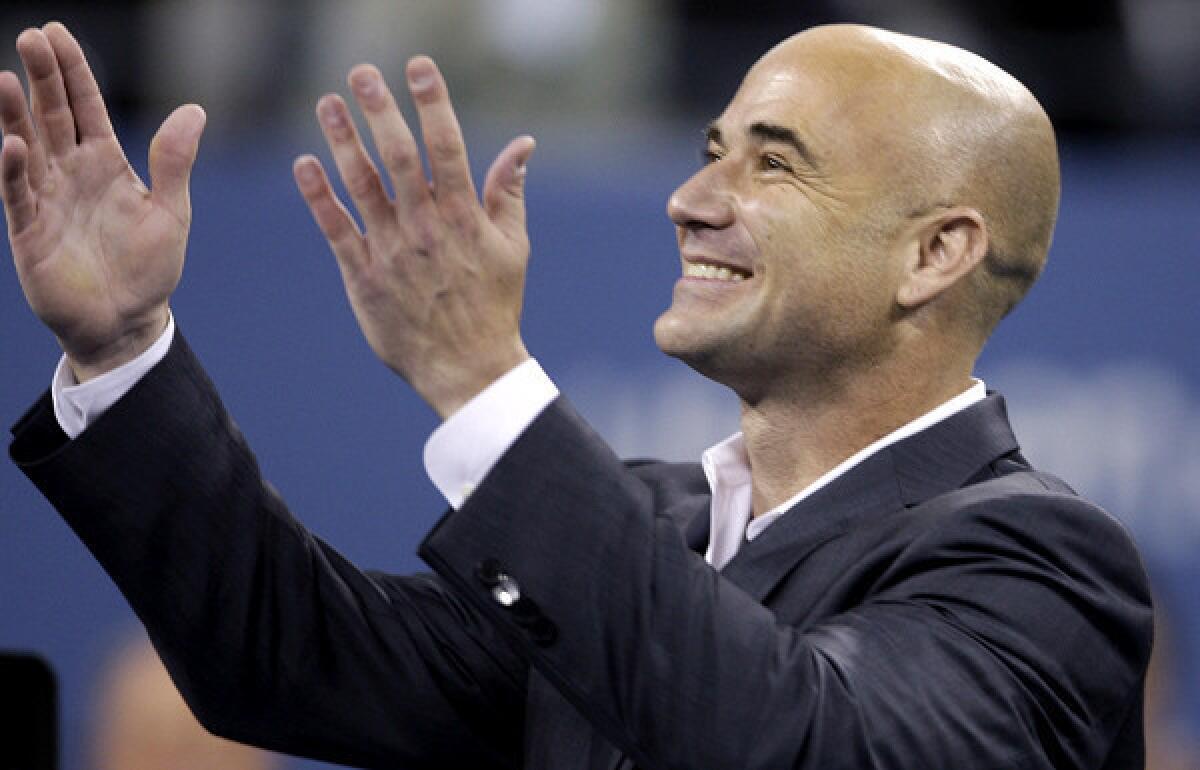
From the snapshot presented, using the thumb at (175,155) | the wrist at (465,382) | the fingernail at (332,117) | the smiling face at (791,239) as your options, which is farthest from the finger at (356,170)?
the smiling face at (791,239)

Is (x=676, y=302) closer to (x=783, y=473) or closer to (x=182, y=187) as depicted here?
(x=783, y=473)

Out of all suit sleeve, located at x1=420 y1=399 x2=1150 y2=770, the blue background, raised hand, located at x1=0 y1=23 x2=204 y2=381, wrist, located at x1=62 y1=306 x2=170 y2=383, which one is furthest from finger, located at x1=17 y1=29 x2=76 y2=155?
the blue background

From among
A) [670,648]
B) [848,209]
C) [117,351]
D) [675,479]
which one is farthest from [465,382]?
[675,479]

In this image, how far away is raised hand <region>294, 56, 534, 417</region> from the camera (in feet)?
4.90

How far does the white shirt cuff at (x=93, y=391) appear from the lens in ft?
5.69

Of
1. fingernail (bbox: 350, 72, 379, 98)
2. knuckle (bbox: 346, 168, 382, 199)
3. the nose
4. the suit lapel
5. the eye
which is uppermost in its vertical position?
fingernail (bbox: 350, 72, 379, 98)

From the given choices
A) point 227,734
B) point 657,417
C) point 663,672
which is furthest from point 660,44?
point 663,672

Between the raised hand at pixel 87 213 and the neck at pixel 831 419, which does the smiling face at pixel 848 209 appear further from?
the raised hand at pixel 87 213

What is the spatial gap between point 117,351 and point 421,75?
427mm

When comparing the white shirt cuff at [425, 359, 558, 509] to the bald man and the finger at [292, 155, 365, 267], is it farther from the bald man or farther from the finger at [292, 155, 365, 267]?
the finger at [292, 155, 365, 267]

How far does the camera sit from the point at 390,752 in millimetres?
2004

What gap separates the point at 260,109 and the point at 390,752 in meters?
1.82

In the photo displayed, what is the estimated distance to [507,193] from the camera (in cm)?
153

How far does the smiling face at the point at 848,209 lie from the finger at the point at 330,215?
0.49 meters
